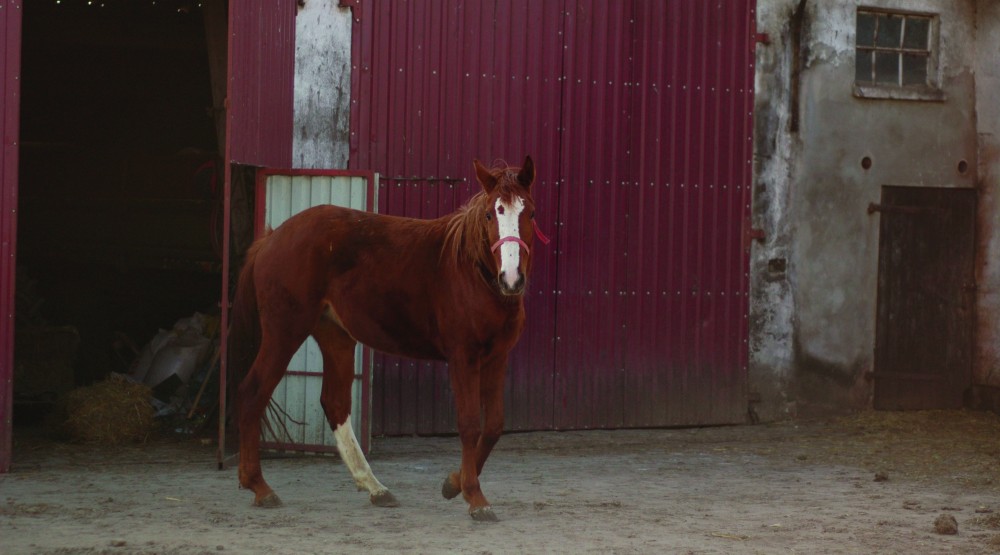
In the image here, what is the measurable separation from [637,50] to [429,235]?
4226 mm

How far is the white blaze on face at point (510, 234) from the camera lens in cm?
619

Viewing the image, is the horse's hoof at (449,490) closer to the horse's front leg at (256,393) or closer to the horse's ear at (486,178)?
the horse's front leg at (256,393)

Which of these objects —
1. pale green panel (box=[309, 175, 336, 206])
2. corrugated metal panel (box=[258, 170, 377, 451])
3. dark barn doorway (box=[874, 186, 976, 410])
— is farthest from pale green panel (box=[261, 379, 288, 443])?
dark barn doorway (box=[874, 186, 976, 410])

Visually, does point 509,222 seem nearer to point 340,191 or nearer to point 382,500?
point 382,500

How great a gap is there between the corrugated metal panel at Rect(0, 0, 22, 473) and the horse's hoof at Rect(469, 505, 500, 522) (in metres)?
3.36

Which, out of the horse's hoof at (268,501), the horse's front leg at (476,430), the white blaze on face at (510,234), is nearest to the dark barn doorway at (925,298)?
the horse's front leg at (476,430)

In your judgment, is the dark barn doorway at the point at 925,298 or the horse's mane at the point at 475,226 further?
the dark barn doorway at the point at 925,298

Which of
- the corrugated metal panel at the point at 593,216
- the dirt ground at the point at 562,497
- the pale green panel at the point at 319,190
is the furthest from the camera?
the corrugated metal panel at the point at 593,216

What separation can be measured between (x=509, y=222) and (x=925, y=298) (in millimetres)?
6660

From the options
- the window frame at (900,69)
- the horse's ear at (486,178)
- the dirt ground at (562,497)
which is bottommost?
the dirt ground at (562,497)

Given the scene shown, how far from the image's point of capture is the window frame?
11.4 m

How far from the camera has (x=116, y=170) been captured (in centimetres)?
1458

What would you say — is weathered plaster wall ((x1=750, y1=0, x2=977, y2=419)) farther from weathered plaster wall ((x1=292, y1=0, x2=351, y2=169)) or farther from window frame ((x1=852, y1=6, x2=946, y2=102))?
weathered plaster wall ((x1=292, y1=0, x2=351, y2=169))

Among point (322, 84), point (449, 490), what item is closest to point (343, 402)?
point (449, 490)
